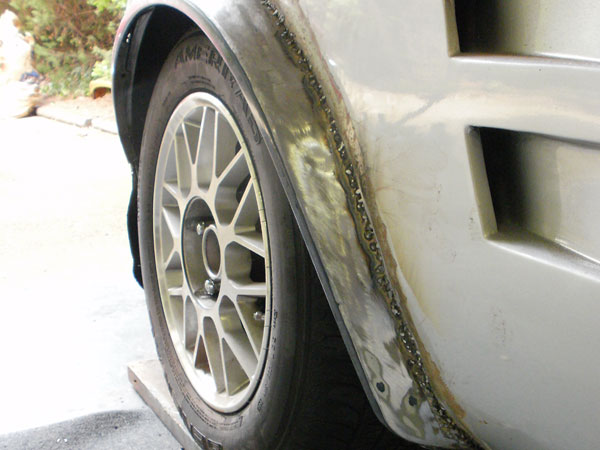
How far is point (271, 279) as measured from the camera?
1.16 metres

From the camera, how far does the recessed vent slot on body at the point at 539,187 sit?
717 mm

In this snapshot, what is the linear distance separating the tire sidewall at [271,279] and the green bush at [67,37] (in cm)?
853

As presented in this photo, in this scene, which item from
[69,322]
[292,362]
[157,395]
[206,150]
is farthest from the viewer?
[69,322]

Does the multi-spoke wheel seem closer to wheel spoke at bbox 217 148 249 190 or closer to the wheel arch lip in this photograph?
wheel spoke at bbox 217 148 249 190

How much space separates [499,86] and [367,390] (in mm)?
477

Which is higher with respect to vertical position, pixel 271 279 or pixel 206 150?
pixel 206 150

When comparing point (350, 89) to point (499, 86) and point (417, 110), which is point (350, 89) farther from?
point (499, 86)

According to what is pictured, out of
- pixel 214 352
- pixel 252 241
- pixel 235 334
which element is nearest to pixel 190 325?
pixel 214 352

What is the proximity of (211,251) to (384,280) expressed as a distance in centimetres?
71

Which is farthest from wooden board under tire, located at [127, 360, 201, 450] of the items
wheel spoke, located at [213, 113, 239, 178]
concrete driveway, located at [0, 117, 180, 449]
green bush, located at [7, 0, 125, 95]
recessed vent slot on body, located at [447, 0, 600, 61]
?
green bush, located at [7, 0, 125, 95]

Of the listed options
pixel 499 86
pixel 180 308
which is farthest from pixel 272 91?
pixel 180 308

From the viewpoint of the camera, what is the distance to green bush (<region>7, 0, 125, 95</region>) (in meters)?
9.58

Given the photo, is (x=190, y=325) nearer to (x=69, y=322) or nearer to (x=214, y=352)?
(x=214, y=352)

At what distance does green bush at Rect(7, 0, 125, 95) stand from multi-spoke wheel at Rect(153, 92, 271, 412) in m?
8.40
